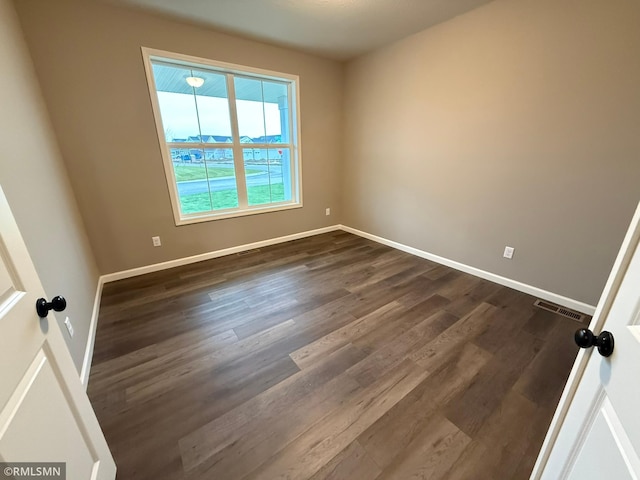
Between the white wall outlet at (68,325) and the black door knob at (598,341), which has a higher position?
the black door knob at (598,341)

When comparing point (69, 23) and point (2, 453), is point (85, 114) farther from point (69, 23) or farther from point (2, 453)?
point (2, 453)

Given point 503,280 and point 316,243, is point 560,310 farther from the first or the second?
point 316,243

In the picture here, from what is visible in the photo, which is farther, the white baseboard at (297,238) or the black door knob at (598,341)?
the white baseboard at (297,238)

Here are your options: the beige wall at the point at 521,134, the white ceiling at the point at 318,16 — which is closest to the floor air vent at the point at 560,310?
the beige wall at the point at 521,134

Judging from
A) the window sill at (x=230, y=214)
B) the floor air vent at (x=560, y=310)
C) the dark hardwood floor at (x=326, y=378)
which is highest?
the window sill at (x=230, y=214)

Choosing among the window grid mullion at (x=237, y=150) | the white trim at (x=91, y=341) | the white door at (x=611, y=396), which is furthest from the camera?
the window grid mullion at (x=237, y=150)

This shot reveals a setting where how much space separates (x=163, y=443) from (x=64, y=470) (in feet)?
1.90

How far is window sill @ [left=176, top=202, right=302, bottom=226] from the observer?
10.4 ft

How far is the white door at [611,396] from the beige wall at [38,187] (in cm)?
223

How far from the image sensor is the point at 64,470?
782 millimetres

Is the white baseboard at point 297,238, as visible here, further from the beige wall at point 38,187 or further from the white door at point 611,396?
the white door at point 611,396

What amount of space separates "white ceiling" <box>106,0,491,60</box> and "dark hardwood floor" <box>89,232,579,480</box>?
2.59 metres

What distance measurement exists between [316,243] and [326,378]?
2.50 meters

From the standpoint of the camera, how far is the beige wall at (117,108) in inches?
87.9
